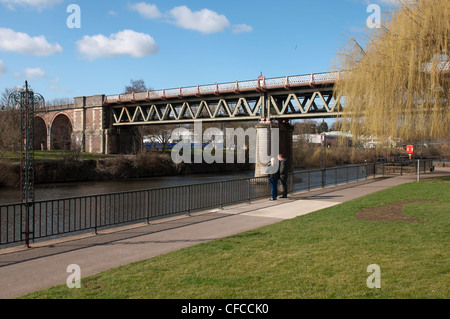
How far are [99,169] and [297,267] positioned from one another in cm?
4080

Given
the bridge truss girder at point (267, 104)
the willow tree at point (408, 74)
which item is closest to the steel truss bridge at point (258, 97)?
the bridge truss girder at point (267, 104)

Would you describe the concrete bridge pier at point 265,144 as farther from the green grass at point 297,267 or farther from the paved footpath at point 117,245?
the green grass at point 297,267

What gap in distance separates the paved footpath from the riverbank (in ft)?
94.1

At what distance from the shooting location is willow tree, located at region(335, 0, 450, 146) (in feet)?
50.2

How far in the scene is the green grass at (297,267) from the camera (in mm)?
5191

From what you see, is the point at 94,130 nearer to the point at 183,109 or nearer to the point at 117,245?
the point at 183,109

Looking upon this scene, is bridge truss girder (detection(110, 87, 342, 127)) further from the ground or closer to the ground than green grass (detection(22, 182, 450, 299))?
further from the ground

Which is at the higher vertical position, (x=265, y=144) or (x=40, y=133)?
(x=40, y=133)

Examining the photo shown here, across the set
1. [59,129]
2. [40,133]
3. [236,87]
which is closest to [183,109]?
[236,87]

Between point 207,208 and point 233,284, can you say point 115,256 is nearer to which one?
point 233,284

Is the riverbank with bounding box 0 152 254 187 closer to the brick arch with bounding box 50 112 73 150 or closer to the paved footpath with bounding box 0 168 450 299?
the brick arch with bounding box 50 112 73 150

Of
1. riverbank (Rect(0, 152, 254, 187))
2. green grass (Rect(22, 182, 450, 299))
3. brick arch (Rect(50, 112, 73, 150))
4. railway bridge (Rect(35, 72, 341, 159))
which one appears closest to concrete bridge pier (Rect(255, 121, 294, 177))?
railway bridge (Rect(35, 72, 341, 159))

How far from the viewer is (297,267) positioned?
6.21 m
